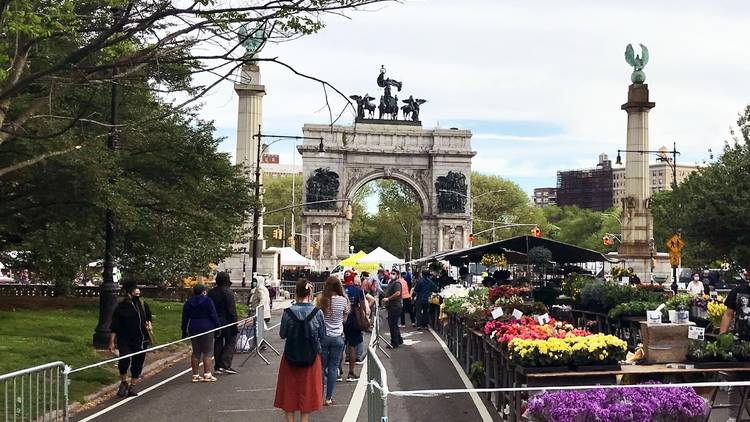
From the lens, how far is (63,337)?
21.9m

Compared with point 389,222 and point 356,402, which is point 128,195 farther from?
point 389,222

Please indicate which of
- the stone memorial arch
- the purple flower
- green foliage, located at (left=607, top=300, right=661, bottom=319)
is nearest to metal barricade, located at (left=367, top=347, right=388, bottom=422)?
the purple flower

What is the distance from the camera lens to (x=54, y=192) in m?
22.0

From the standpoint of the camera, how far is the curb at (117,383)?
13.3 m

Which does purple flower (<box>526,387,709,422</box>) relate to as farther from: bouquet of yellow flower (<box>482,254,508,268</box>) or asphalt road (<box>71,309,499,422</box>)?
bouquet of yellow flower (<box>482,254,508,268</box>)

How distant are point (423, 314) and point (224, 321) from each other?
12172mm

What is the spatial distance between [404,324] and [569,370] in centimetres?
2029

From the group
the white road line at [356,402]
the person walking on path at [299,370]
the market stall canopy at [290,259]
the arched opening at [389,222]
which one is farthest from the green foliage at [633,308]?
the arched opening at [389,222]

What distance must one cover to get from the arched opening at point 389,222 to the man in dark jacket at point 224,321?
347ft

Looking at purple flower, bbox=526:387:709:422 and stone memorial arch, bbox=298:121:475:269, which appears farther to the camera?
stone memorial arch, bbox=298:121:475:269

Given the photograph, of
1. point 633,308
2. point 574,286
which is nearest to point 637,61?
point 574,286

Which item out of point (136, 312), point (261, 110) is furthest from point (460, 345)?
point (261, 110)

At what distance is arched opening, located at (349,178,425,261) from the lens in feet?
420

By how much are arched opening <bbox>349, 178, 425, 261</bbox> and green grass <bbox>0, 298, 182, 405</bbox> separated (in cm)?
9284
